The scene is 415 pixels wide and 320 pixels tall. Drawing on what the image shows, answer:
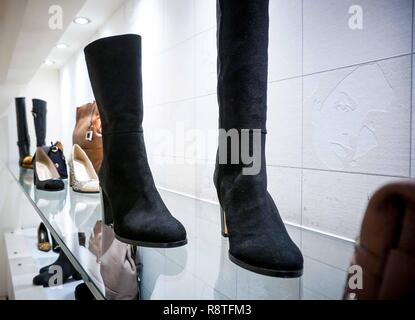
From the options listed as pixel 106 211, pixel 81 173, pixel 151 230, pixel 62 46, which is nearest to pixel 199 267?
pixel 151 230

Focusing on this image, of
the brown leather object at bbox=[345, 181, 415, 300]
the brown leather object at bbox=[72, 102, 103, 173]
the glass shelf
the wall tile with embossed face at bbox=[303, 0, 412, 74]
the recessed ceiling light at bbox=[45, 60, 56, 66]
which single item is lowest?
the glass shelf

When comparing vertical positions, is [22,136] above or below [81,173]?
above

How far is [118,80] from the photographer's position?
1.35 ft

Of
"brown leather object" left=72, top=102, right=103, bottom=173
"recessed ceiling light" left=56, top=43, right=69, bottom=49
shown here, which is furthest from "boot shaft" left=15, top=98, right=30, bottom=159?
"brown leather object" left=72, top=102, right=103, bottom=173

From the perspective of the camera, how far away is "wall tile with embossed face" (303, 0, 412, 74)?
44 cm

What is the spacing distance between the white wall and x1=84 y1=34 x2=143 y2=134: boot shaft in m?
0.36

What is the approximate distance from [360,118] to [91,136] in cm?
69

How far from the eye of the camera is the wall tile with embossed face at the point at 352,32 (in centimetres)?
44

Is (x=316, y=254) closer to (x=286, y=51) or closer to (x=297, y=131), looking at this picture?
(x=297, y=131)

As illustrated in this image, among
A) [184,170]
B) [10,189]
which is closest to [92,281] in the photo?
[184,170]

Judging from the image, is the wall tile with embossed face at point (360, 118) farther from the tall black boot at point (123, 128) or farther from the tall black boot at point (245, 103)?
the tall black boot at point (123, 128)

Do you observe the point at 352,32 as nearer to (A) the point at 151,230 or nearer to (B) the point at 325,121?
(B) the point at 325,121

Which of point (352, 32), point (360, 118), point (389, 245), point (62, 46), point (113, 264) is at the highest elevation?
point (62, 46)

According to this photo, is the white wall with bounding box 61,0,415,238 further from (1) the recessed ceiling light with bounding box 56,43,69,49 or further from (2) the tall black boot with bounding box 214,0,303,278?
(1) the recessed ceiling light with bounding box 56,43,69,49
